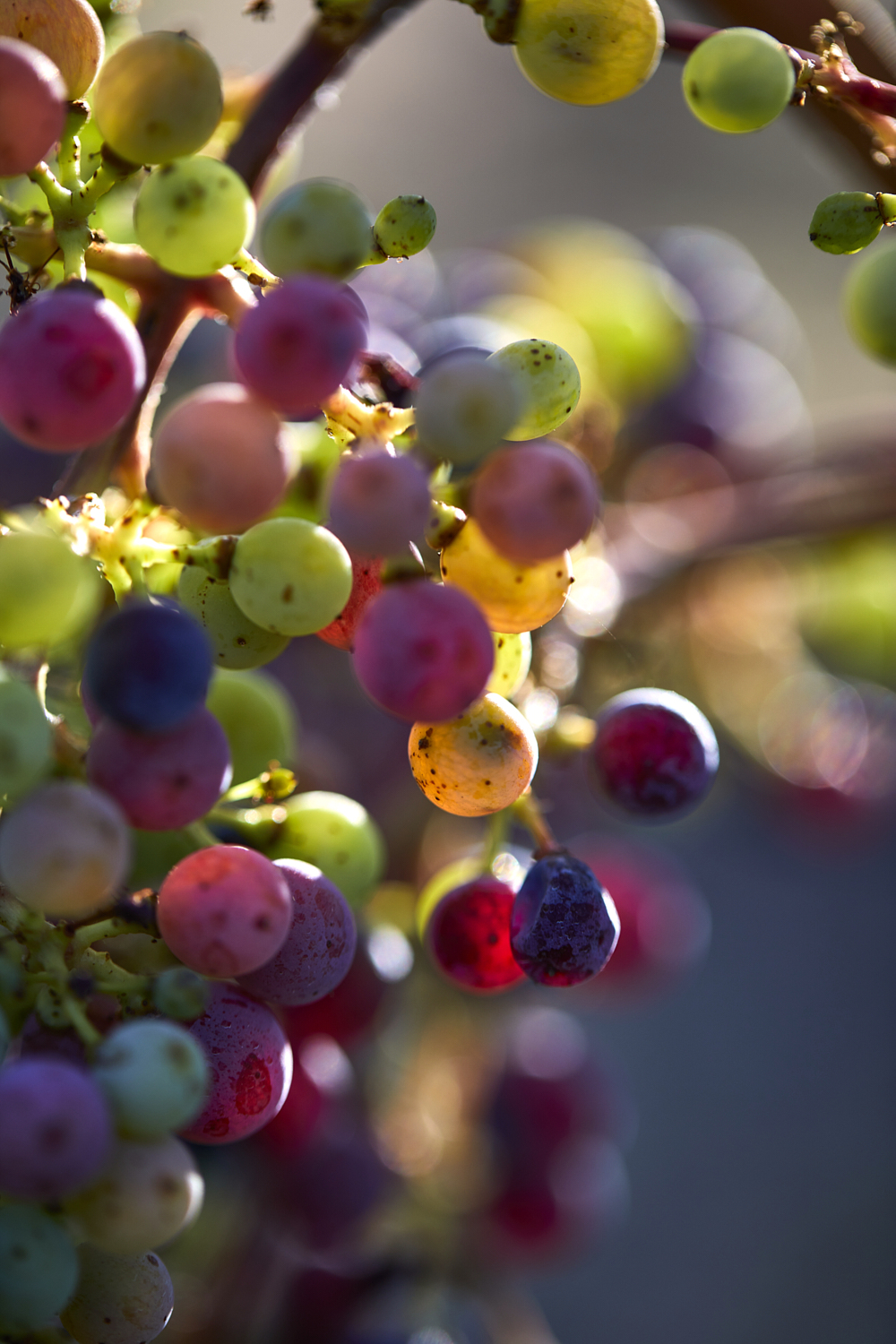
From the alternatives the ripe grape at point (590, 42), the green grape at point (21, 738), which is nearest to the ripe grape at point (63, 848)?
the green grape at point (21, 738)

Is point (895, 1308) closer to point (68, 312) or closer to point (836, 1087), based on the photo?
point (836, 1087)

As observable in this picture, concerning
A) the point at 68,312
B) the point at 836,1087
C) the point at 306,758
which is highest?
the point at 68,312

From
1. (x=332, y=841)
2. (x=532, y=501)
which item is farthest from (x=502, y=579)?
(x=332, y=841)

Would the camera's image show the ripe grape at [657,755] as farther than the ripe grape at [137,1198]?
Yes

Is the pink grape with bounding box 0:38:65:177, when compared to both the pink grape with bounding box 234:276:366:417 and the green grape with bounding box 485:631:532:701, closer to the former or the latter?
the pink grape with bounding box 234:276:366:417

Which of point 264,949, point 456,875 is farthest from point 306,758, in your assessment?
point 264,949

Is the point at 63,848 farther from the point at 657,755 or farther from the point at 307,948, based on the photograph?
the point at 657,755

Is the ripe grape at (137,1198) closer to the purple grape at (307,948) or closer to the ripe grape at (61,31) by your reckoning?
the purple grape at (307,948)
